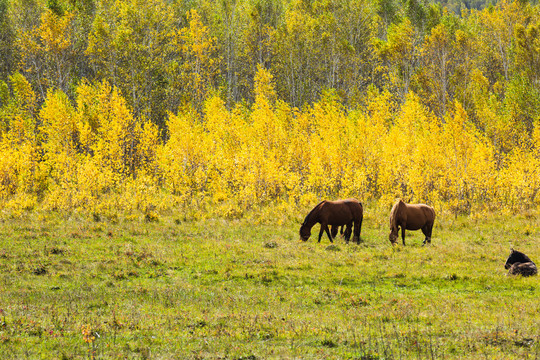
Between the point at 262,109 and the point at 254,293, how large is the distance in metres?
24.5

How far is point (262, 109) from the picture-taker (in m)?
37.5

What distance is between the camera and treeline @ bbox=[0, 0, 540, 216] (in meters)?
32.6

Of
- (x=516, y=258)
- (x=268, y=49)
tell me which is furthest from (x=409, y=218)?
(x=268, y=49)

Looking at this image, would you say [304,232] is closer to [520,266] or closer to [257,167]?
[520,266]

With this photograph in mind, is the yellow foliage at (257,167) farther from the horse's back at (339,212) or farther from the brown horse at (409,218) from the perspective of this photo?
the brown horse at (409,218)

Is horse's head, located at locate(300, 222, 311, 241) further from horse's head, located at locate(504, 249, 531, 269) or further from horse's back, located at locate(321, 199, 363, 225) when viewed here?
horse's head, located at locate(504, 249, 531, 269)

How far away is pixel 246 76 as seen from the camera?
6706cm

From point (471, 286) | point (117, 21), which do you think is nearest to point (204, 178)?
point (471, 286)

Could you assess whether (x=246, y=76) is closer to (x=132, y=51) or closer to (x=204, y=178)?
(x=132, y=51)

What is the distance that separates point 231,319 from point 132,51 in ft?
135

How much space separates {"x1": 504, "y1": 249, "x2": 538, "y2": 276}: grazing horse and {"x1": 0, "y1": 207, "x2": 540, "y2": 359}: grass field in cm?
48

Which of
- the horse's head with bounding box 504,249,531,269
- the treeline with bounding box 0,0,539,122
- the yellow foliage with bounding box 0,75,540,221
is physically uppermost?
the treeline with bounding box 0,0,539,122

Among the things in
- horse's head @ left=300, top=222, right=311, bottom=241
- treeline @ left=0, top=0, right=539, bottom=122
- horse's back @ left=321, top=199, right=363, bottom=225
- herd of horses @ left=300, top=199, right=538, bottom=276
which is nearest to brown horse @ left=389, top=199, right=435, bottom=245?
herd of horses @ left=300, top=199, right=538, bottom=276

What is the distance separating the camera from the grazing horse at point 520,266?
53.1ft
